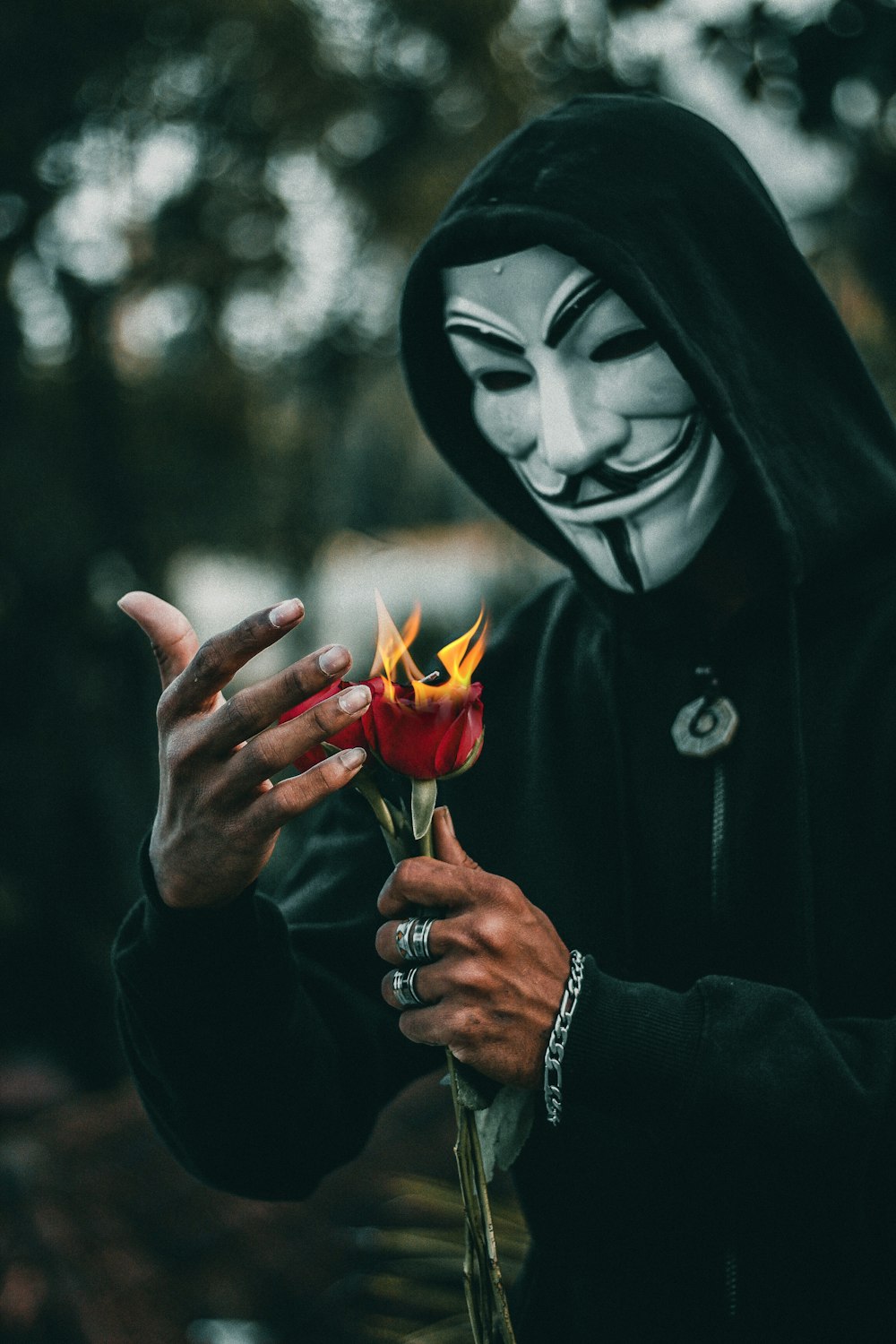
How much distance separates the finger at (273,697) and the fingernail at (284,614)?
35 millimetres

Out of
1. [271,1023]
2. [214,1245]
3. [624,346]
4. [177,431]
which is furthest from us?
[177,431]

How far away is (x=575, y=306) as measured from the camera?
4.50 feet

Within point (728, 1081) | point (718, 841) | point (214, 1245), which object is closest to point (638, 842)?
point (718, 841)

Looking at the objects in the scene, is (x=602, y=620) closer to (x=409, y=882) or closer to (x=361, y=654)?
(x=409, y=882)

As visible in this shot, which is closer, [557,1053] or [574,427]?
[557,1053]

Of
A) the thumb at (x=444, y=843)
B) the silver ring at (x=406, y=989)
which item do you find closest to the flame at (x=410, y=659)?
the thumb at (x=444, y=843)

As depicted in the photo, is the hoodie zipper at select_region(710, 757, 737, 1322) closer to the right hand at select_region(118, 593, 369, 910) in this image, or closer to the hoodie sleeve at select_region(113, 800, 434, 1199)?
Answer: the hoodie sleeve at select_region(113, 800, 434, 1199)

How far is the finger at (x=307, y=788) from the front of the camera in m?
1.01

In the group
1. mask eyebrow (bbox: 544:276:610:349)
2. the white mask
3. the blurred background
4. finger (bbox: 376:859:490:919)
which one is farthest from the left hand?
the blurred background

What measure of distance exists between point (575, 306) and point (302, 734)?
639mm

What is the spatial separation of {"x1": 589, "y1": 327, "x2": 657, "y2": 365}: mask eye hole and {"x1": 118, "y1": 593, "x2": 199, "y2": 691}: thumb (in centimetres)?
58

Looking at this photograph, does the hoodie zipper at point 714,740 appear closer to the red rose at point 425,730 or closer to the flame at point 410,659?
the flame at point 410,659

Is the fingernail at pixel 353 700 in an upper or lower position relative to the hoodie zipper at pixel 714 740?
upper

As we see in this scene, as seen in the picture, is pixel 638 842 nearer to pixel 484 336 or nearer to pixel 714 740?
pixel 714 740
